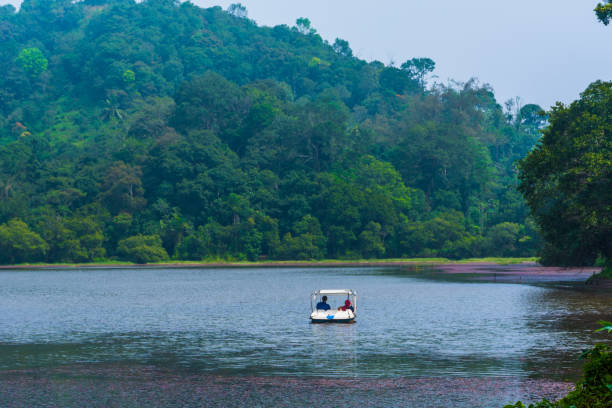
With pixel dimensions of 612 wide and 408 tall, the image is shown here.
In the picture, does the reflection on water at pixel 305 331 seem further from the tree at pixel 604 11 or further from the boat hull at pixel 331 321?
the tree at pixel 604 11

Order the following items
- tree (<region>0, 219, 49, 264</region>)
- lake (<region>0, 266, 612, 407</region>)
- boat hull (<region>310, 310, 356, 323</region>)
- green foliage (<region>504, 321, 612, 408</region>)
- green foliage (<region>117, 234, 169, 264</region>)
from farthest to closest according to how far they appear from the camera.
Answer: green foliage (<region>117, 234, 169, 264</region>), tree (<region>0, 219, 49, 264</region>), boat hull (<region>310, 310, 356, 323</region>), lake (<region>0, 266, 612, 407</region>), green foliage (<region>504, 321, 612, 408</region>)

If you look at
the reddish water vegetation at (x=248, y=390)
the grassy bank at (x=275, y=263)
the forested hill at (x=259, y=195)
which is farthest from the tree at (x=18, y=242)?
the reddish water vegetation at (x=248, y=390)

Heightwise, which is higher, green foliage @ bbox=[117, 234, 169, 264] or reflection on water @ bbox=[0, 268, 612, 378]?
green foliage @ bbox=[117, 234, 169, 264]

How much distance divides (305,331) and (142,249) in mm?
114026

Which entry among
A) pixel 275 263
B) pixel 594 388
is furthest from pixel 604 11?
pixel 275 263

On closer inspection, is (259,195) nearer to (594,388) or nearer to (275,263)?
(275,263)

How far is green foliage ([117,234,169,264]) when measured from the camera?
15425 centimetres

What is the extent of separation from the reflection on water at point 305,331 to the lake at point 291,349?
11cm

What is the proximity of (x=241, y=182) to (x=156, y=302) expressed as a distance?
96.8m

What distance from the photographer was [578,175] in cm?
6806

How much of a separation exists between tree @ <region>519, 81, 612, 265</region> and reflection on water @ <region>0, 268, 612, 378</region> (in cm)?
601

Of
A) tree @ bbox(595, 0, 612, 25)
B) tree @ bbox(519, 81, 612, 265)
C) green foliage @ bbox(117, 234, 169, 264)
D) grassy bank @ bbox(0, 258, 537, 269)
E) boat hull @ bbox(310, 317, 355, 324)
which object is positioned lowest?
boat hull @ bbox(310, 317, 355, 324)

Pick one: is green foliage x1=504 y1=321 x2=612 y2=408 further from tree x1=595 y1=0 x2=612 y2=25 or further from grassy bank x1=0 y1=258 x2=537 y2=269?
grassy bank x1=0 y1=258 x2=537 y2=269

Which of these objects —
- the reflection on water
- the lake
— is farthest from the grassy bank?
the lake
